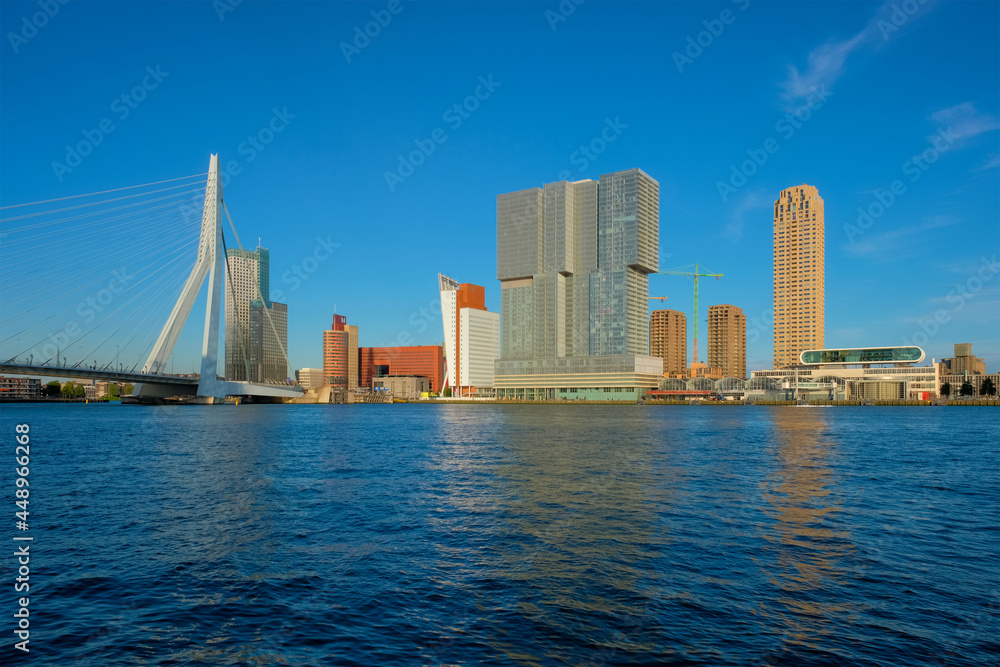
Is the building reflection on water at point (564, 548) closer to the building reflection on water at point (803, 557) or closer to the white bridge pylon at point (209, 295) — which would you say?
the building reflection on water at point (803, 557)

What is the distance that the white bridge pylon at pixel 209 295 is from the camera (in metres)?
101

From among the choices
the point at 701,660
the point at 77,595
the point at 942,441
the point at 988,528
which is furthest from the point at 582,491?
the point at 942,441

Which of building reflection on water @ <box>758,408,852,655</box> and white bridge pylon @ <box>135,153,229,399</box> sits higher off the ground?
white bridge pylon @ <box>135,153,229,399</box>

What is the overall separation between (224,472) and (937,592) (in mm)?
31707

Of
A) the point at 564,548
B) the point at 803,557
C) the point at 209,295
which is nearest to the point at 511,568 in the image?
the point at 564,548

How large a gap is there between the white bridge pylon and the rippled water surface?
71.9 m

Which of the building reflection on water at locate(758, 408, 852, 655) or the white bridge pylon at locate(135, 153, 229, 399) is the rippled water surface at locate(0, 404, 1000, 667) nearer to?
the building reflection on water at locate(758, 408, 852, 655)

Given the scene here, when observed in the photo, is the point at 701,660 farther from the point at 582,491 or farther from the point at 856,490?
the point at 856,490

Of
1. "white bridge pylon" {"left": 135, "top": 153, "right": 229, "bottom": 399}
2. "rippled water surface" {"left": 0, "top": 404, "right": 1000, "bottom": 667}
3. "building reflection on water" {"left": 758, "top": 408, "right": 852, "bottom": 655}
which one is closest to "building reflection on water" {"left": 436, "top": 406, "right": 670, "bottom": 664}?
"rippled water surface" {"left": 0, "top": 404, "right": 1000, "bottom": 667}

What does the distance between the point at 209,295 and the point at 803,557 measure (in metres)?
103

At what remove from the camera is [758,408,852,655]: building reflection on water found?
12.9 m

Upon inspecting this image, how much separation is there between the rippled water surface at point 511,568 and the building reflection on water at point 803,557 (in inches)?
3.1

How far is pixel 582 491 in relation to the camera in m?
28.0

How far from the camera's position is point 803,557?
57.2ft
